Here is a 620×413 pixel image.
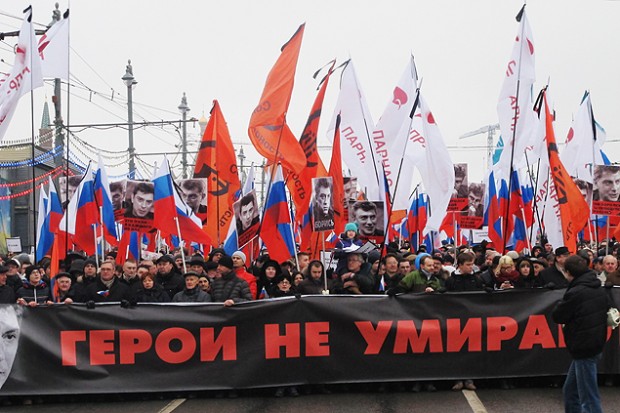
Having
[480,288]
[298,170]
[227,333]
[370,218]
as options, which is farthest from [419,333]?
[298,170]

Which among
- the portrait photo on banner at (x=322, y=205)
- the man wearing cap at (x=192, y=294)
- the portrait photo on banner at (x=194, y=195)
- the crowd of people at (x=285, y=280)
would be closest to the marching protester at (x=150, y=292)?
the crowd of people at (x=285, y=280)

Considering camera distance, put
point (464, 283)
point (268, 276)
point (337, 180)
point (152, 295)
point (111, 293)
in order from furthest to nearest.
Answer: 1. point (337, 180)
2. point (268, 276)
3. point (111, 293)
4. point (152, 295)
5. point (464, 283)

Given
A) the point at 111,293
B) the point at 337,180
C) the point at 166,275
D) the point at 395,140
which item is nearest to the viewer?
the point at 111,293

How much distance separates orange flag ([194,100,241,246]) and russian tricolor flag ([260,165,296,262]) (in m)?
2.54

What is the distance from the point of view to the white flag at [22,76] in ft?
41.4

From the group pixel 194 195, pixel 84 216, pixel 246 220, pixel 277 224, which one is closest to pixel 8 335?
pixel 246 220

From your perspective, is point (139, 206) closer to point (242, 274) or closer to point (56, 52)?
point (56, 52)

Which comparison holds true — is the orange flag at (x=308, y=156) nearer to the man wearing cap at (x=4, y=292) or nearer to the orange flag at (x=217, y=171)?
the orange flag at (x=217, y=171)

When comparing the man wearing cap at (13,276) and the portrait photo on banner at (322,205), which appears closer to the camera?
the portrait photo on banner at (322,205)

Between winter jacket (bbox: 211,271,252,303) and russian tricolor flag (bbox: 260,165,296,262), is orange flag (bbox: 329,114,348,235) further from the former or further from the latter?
winter jacket (bbox: 211,271,252,303)

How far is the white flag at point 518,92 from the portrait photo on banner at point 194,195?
5.85m

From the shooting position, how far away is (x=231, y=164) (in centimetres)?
1563

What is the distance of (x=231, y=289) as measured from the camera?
9625 millimetres

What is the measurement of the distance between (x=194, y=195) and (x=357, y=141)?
362 centimetres
